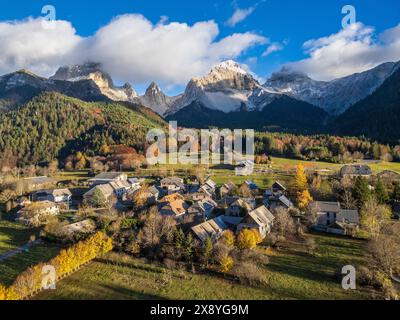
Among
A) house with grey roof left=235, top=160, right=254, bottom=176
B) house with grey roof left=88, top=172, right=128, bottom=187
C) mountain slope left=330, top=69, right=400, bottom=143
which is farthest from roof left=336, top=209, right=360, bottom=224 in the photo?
mountain slope left=330, top=69, right=400, bottom=143

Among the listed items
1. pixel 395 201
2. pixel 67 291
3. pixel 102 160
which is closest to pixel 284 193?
pixel 395 201

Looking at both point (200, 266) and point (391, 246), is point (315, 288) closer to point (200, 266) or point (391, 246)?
point (391, 246)

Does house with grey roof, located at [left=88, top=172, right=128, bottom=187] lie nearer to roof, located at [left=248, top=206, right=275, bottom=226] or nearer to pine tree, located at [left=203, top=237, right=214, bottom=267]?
roof, located at [left=248, top=206, right=275, bottom=226]

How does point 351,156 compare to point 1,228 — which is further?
point 351,156

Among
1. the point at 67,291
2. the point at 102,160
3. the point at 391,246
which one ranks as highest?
the point at 102,160

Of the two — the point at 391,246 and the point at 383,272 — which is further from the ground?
the point at 391,246

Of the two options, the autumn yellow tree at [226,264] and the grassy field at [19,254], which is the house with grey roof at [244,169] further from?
the grassy field at [19,254]

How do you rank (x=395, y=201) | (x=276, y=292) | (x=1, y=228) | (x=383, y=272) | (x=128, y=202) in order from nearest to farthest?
(x=276, y=292)
(x=383, y=272)
(x=1, y=228)
(x=395, y=201)
(x=128, y=202)
